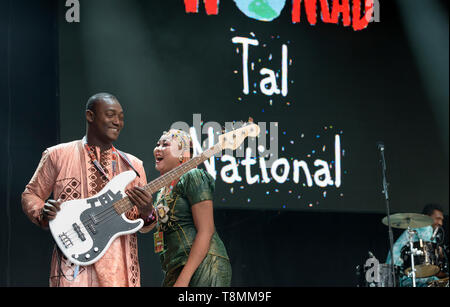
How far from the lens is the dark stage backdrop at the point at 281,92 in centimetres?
587

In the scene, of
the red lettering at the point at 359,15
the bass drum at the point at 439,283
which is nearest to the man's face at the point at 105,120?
the red lettering at the point at 359,15

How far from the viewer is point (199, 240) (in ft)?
12.4

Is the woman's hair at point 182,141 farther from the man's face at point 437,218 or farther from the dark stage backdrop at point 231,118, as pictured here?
the man's face at point 437,218

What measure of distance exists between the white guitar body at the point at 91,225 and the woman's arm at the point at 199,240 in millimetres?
428

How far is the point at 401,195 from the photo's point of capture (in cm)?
682

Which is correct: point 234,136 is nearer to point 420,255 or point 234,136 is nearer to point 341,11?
point 341,11

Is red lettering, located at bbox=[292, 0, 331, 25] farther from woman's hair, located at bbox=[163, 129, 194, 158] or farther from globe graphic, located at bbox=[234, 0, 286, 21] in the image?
woman's hair, located at bbox=[163, 129, 194, 158]

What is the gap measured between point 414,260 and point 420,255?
10 cm

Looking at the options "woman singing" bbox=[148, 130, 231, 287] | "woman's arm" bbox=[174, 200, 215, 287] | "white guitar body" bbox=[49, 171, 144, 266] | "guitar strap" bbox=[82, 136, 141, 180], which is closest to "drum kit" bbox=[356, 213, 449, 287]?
"woman singing" bbox=[148, 130, 231, 287]

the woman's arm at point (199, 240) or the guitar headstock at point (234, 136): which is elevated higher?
the guitar headstock at point (234, 136)

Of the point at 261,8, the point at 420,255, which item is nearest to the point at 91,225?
the point at 261,8

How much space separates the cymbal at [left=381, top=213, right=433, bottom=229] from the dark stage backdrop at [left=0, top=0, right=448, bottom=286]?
148mm

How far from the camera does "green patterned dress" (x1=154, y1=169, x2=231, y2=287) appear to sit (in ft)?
12.5

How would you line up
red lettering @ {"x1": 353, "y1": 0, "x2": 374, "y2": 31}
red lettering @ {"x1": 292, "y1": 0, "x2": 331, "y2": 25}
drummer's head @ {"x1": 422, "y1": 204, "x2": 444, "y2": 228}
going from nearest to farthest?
red lettering @ {"x1": 292, "y1": 0, "x2": 331, "y2": 25}
red lettering @ {"x1": 353, "y1": 0, "x2": 374, "y2": 31}
drummer's head @ {"x1": 422, "y1": 204, "x2": 444, "y2": 228}
